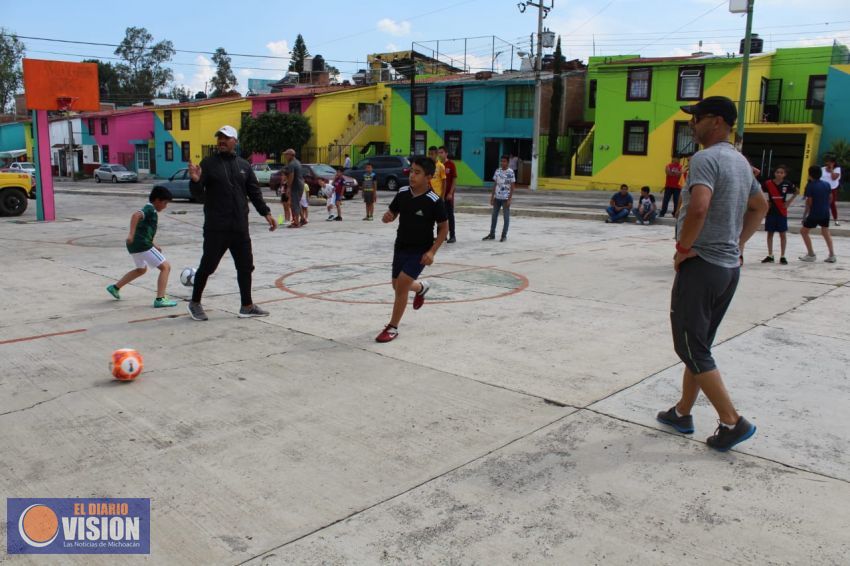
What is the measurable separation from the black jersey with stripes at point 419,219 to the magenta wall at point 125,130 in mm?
55988

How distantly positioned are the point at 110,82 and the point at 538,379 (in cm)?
10012

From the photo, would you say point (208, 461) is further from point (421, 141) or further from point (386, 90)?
point (386, 90)

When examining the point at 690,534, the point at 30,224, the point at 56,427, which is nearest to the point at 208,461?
the point at 56,427

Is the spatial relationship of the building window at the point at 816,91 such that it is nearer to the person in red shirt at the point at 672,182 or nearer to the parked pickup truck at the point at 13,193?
the person in red shirt at the point at 672,182

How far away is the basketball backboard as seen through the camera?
1716 cm

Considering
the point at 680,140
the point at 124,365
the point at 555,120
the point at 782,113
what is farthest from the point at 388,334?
the point at 555,120

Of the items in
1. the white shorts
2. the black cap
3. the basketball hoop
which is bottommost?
the white shorts

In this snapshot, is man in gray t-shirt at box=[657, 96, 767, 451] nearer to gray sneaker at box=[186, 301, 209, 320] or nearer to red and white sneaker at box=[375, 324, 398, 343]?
red and white sneaker at box=[375, 324, 398, 343]

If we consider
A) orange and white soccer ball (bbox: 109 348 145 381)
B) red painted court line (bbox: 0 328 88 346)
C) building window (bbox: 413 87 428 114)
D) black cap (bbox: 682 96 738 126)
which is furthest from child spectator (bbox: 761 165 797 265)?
building window (bbox: 413 87 428 114)

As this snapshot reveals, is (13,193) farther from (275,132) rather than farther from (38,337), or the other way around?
(275,132)

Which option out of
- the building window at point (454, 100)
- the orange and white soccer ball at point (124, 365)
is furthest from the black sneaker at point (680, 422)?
the building window at point (454, 100)

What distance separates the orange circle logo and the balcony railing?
112 feet

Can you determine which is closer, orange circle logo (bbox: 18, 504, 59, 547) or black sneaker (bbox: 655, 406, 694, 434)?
orange circle logo (bbox: 18, 504, 59, 547)

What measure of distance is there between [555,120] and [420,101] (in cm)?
895
